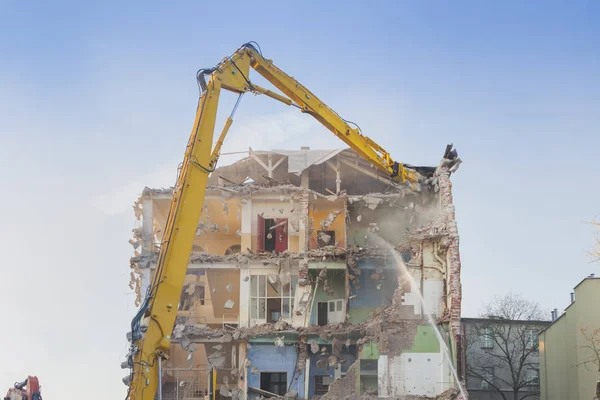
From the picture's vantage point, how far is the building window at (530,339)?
171 feet

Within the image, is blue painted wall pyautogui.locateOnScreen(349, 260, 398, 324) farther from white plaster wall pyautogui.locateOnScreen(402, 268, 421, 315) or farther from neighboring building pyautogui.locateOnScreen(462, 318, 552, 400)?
neighboring building pyautogui.locateOnScreen(462, 318, 552, 400)

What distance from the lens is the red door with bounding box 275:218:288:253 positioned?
130 ft

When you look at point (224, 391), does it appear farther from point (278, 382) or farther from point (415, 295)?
point (415, 295)

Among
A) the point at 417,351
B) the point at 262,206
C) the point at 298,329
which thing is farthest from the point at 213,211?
the point at 417,351

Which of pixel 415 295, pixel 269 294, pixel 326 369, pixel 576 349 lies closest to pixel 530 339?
pixel 576 349

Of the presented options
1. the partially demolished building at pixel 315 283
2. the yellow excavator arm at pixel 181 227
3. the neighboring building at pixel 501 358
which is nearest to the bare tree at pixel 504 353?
the neighboring building at pixel 501 358

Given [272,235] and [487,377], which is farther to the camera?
[487,377]

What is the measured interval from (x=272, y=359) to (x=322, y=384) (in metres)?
2.59

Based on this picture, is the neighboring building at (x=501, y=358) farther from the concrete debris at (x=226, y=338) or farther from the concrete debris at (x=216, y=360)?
the concrete debris at (x=216, y=360)

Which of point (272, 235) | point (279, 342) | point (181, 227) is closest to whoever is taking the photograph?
point (181, 227)

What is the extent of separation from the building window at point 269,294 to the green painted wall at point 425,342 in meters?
7.55

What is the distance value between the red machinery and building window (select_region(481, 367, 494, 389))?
36.0 m

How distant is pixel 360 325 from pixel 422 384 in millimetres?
4332

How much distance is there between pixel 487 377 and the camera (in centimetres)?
5222
